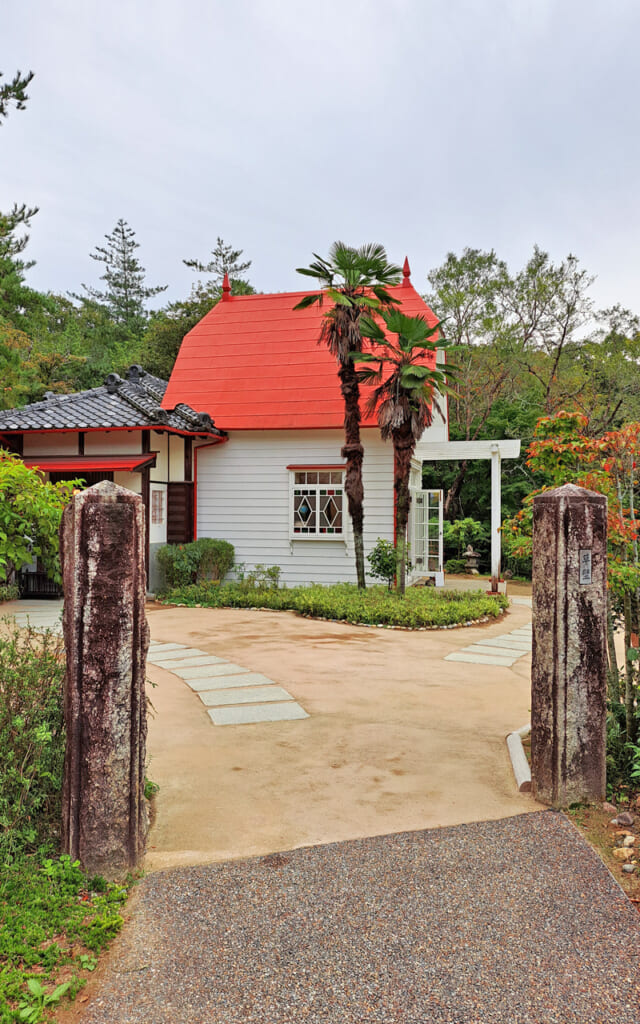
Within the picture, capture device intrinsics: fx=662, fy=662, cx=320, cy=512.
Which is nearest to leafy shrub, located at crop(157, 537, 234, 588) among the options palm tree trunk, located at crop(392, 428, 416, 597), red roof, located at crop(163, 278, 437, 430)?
red roof, located at crop(163, 278, 437, 430)

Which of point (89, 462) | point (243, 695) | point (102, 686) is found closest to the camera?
point (102, 686)

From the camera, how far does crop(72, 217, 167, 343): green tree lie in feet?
119

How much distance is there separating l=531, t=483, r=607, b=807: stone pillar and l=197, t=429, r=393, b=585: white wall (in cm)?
894

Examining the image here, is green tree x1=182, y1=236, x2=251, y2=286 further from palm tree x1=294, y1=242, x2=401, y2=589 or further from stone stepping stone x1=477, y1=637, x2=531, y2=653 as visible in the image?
stone stepping stone x1=477, y1=637, x2=531, y2=653

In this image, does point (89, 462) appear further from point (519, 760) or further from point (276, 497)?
point (519, 760)

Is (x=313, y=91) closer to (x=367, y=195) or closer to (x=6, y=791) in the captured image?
(x=367, y=195)

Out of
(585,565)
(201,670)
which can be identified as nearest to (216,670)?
(201,670)

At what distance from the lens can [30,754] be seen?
2889mm

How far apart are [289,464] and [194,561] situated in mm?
2640

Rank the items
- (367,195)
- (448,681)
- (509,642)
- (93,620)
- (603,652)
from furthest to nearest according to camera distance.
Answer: (367,195) < (509,642) < (448,681) < (603,652) < (93,620)

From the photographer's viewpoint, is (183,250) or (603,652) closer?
(603,652)

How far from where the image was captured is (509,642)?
823cm

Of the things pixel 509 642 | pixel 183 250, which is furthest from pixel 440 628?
pixel 183 250

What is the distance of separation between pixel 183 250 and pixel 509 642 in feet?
108
